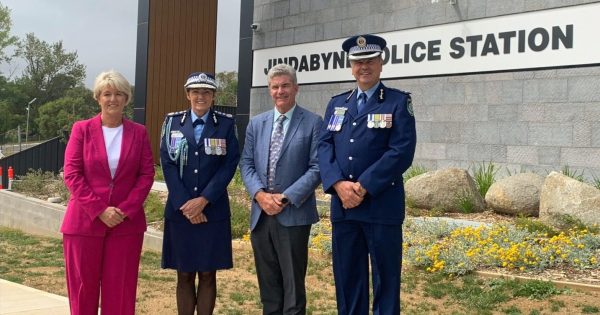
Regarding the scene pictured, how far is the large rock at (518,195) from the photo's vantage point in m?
8.12

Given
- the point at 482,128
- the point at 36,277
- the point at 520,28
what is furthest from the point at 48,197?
the point at 520,28

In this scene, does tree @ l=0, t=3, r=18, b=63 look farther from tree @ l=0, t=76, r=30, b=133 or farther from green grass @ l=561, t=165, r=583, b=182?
green grass @ l=561, t=165, r=583, b=182

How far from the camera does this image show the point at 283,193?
3871 millimetres

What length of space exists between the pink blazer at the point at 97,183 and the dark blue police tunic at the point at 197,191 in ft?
0.92

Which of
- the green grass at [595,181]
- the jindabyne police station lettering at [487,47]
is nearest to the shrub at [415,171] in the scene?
the jindabyne police station lettering at [487,47]

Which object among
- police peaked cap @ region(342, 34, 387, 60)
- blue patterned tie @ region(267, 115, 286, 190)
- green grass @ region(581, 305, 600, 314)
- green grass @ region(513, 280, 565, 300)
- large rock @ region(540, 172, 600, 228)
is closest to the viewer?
police peaked cap @ region(342, 34, 387, 60)

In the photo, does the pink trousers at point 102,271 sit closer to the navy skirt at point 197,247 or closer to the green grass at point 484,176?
the navy skirt at point 197,247

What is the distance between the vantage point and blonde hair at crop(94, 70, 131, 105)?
372 centimetres

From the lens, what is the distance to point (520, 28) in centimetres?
946

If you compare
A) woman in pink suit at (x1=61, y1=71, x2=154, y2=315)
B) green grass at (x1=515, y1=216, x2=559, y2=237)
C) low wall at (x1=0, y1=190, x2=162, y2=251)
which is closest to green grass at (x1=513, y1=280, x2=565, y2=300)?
green grass at (x1=515, y1=216, x2=559, y2=237)

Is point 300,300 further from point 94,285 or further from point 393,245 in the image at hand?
point 94,285

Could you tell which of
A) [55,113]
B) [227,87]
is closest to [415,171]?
[227,87]

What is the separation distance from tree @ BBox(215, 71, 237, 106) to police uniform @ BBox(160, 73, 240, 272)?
45.6 m

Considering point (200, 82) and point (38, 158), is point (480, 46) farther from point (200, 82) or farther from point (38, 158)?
point (38, 158)
